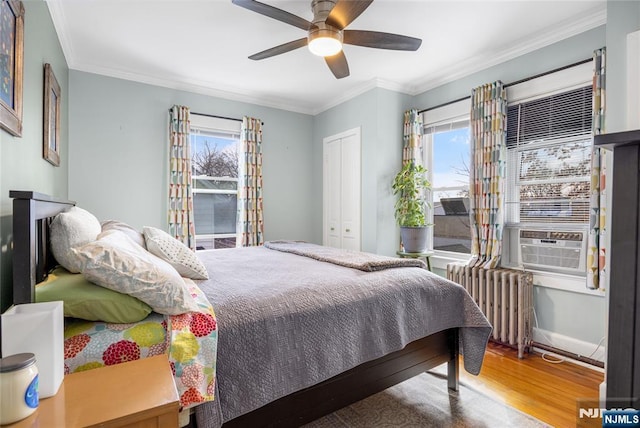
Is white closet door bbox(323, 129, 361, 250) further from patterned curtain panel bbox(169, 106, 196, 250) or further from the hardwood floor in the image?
the hardwood floor

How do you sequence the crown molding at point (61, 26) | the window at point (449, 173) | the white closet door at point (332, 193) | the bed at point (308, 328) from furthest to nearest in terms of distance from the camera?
the white closet door at point (332, 193) < the window at point (449, 173) < the crown molding at point (61, 26) < the bed at point (308, 328)

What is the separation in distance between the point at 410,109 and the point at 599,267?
2.54 m

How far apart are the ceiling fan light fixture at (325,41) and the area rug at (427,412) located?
245cm

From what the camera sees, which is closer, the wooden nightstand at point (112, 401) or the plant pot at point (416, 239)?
the wooden nightstand at point (112, 401)

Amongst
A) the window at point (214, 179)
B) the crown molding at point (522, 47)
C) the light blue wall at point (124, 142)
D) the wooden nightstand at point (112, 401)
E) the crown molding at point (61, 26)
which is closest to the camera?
the wooden nightstand at point (112, 401)

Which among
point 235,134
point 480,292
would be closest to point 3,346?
point 480,292

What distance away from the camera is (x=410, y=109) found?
406 centimetres

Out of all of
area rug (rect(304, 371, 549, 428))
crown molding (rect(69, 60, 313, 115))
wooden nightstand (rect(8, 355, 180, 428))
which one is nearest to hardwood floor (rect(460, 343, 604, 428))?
area rug (rect(304, 371, 549, 428))

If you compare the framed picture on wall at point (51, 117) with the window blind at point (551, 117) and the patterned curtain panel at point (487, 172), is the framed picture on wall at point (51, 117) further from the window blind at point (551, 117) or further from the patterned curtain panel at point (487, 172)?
the window blind at point (551, 117)

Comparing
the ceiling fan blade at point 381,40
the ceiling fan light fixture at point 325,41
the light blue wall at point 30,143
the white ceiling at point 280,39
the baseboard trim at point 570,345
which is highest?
the white ceiling at point 280,39

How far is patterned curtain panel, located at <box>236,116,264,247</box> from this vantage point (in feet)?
14.0

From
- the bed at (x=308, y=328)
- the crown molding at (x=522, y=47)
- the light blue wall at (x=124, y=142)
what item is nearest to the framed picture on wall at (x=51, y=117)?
the bed at (x=308, y=328)

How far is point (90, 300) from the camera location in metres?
1.12

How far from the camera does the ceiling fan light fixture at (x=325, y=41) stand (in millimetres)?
2285
